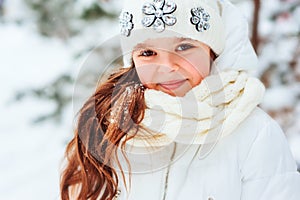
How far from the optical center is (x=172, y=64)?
1.16m

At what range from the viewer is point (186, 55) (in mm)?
1162

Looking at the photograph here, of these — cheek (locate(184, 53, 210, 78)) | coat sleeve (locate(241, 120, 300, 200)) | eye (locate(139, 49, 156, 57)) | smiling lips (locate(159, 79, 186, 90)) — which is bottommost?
→ coat sleeve (locate(241, 120, 300, 200))

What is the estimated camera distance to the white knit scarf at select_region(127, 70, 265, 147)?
1144 millimetres

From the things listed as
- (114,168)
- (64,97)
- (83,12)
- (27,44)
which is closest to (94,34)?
(83,12)

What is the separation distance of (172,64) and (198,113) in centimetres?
11

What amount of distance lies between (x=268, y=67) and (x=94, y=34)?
2.78 feet

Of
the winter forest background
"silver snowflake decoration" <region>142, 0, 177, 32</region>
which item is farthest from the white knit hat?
the winter forest background

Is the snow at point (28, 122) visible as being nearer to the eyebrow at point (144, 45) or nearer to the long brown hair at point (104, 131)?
the long brown hair at point (104, 131)

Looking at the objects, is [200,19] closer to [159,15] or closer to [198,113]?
[159,15]

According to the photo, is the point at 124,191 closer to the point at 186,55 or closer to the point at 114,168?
the point at 114,168

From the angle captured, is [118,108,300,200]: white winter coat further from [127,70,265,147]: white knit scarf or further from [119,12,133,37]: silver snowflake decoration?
[119,12,133,37]: silver snowflake decoration

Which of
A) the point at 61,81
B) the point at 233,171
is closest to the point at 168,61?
the point at 233,171

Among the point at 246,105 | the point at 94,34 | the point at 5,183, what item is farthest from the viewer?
the point at 94,34

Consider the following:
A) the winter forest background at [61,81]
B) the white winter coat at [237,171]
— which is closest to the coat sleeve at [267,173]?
the white winter coat at [237,171]
